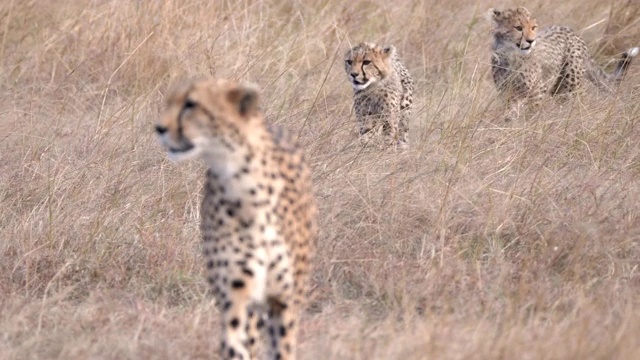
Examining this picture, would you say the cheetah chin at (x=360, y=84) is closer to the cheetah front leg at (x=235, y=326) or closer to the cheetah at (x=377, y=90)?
the cheetah at (x=377, y=90)

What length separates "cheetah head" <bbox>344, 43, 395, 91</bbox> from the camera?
675cm

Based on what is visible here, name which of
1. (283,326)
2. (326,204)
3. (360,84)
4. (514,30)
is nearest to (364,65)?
(360,84)

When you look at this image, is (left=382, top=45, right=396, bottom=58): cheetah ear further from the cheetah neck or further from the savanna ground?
the cheetah neck

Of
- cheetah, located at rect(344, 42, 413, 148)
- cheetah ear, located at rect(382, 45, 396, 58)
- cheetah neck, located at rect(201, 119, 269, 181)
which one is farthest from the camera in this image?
cheetah ear, located at rect(382, 45, 396, 58)

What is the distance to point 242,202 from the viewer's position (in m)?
3.40

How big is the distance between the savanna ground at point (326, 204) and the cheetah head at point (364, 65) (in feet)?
0.75

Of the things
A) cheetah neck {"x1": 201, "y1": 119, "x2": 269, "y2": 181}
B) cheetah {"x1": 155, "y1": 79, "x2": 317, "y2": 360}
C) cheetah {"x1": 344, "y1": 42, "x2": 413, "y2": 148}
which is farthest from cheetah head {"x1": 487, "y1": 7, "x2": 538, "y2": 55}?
cheetah neck {"x1": 201, "y1": 119, "x2": 269, "y2": 181}

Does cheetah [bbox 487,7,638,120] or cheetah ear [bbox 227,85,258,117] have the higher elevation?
cheetah [bbox 487,7,638,120]

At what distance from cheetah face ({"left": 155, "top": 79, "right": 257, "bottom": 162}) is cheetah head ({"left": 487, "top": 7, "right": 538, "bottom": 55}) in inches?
173

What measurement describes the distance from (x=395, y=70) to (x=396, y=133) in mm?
479

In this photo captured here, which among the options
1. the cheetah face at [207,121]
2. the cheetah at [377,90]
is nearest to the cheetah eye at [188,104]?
the cheetah face at [207,121]

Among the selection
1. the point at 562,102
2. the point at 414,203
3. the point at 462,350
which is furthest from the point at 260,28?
the point at 462,350

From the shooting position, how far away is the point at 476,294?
450cm

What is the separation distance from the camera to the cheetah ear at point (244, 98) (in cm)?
338
